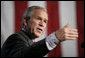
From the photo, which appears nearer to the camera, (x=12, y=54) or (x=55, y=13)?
(x=12, y=54)

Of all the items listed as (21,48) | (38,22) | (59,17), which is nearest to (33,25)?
(38,22)

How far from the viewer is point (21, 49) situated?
96 centimetres

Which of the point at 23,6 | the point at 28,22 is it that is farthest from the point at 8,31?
the point at 28,22

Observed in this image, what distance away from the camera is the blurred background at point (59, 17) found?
2207mm

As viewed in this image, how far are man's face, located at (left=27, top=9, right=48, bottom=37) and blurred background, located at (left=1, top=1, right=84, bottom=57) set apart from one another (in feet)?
3.11

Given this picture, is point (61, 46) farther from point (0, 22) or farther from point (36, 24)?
point (36, 24)

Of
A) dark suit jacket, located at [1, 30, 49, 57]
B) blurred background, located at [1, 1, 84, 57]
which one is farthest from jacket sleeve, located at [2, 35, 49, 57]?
blurred background, located at [1, 1, 84, 57]

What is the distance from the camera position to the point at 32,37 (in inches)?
48.8

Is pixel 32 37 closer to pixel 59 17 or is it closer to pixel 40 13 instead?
→ pixel 40 13

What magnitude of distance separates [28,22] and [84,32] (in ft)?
3.48

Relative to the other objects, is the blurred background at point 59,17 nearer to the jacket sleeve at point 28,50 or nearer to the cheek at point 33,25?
the cheek at point 33,25

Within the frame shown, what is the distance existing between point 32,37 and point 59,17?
103 centimetres

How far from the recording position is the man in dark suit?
0.91 meters

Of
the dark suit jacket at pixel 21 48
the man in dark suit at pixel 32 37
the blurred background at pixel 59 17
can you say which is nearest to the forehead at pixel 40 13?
the man in dark suit at pixel 32 37
